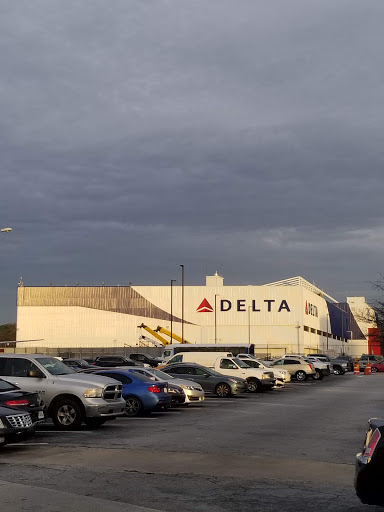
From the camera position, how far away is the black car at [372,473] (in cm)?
623

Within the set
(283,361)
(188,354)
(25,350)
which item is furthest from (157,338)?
(188,354)

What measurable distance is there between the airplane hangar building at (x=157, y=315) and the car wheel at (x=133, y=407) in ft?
257

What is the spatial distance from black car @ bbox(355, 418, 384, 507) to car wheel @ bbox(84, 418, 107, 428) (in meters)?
11.0

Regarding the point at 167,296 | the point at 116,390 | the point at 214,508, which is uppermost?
the point at 167,296

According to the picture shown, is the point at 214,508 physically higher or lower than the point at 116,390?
lower

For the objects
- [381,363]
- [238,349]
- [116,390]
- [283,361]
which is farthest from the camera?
[381,363]

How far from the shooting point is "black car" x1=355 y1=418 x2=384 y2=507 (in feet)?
20.5

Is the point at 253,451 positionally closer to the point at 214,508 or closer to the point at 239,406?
the point at 214,508

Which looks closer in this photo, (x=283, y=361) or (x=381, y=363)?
Result: (x=283, y=361)

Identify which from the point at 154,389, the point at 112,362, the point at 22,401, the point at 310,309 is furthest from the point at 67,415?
the point at 310,309

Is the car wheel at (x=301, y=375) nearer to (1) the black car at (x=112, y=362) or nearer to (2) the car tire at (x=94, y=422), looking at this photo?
(1) the black car at (x=112, y=362)

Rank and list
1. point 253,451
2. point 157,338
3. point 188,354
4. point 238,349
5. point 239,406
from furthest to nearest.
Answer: point 157,338 < point 238,349 < point 188,354 < point 239,406 < point 253,451

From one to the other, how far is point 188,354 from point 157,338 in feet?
183

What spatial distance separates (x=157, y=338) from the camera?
96.6 metres
